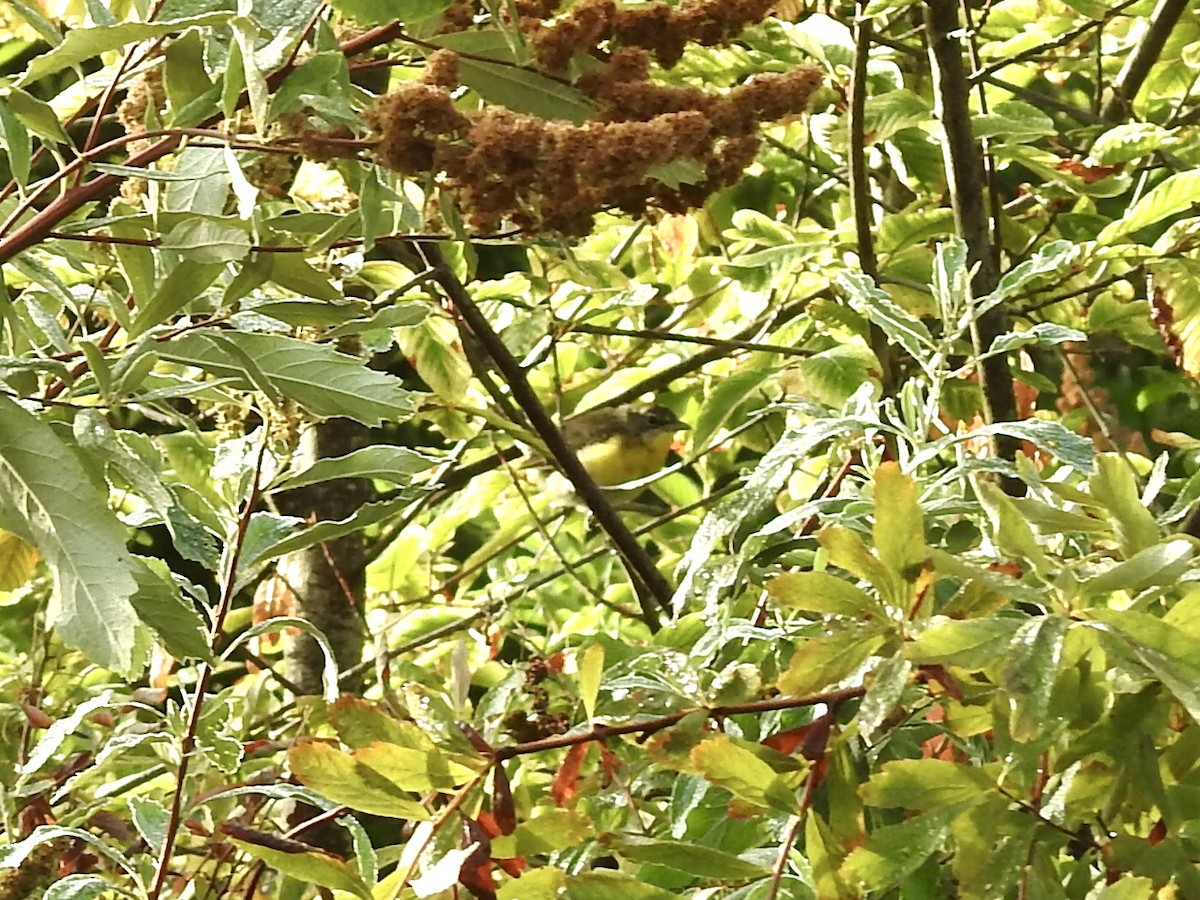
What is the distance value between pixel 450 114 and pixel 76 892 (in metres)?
0.42

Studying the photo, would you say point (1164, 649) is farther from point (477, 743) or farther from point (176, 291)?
point (176, 291)

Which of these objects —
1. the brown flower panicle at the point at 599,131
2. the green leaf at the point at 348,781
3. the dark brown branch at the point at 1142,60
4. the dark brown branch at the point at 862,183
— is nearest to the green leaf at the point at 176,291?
the brown flower panicle at the point at 599,131

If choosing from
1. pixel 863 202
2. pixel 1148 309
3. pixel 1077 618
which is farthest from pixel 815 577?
pixel 1148 309

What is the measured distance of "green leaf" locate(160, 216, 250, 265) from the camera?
0.62m

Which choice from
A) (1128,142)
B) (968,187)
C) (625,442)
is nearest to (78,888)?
(968,187)

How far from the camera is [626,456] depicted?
7.82 ft

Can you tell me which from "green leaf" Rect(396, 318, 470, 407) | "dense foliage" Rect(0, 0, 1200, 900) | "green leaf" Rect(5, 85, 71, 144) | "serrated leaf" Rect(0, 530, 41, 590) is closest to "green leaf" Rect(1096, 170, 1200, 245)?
"dense foliage" Rect(0, 0, 1200, 900)

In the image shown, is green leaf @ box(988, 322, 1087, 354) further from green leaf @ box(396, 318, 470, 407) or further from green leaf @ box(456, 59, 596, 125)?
→ green leaf @ box(396, 318, 470, 407)

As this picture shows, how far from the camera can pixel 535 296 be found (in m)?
1.50

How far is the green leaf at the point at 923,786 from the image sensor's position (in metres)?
0.51

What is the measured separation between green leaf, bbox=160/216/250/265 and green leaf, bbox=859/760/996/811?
364 mm

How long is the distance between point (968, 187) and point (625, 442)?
1.30 m

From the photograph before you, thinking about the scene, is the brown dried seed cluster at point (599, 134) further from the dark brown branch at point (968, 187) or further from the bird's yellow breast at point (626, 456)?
the bird's yellow breast at point (626, 456)

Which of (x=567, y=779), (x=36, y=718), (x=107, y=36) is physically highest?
(x=107, y=36)
